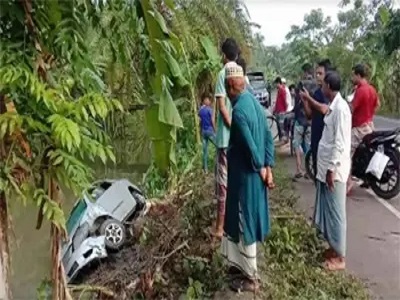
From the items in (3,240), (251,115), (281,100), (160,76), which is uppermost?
(160,76)

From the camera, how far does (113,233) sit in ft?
19.5

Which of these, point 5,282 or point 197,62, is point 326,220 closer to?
point 5,282

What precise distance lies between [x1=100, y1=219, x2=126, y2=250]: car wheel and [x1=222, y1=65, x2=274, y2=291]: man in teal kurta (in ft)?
6.48

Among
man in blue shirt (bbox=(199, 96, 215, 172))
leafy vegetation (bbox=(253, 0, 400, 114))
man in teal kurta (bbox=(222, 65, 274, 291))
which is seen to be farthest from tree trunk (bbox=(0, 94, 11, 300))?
leafy vegetation (bbox=(253, 0, 400, 114))

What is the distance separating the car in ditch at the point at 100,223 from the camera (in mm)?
5602

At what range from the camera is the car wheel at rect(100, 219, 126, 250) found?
19.3 ft

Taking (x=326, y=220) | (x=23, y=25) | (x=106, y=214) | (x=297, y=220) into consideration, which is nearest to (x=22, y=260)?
(x=106, y=214)

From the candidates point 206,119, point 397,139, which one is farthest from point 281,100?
point 397,139

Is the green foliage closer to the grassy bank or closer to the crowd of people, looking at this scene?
the crowd of people

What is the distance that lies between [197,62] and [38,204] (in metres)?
7.64

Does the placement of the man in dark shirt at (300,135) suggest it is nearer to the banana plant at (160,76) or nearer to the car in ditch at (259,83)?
the banana plant at (160,76)

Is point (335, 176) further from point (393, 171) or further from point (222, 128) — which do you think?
point (393, 171)

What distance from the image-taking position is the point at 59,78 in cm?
295

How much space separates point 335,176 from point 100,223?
2.55 metres
